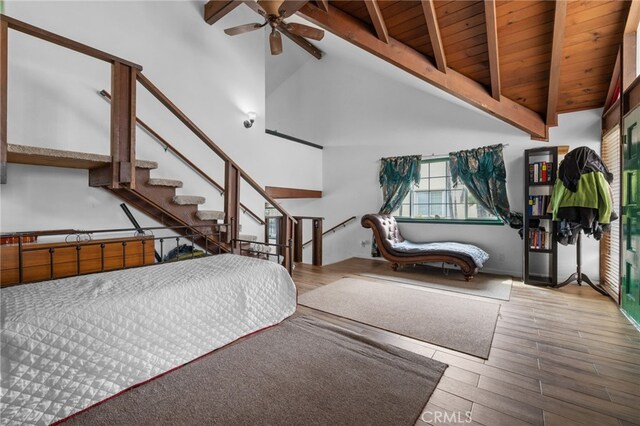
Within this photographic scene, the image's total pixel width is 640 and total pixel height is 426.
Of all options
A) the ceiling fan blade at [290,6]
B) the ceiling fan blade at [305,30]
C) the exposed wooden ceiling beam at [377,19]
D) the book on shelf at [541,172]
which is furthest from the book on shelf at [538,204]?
the ceiling fan blade at [290,6]

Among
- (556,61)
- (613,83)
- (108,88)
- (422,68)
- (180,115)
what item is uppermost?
(422,68)

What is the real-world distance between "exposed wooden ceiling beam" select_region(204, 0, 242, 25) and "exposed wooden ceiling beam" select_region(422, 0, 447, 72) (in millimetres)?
2562

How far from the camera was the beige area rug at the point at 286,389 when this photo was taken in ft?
4.77

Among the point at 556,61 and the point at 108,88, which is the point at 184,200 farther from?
the point at 556,61

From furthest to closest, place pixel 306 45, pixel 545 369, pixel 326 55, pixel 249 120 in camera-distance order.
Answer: pixel 326 55
pixel 306 45
pixel 249 120
pixel 545 369

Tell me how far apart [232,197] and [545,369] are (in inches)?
124

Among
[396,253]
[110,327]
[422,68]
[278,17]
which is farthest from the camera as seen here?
[396,253]

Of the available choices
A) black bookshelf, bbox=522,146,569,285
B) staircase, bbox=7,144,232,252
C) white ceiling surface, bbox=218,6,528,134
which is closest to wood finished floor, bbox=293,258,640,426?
black bookshelf, bbox=522,146,569,285

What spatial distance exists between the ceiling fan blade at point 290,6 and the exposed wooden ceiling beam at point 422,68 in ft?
1.72

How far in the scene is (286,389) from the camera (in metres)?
1.67

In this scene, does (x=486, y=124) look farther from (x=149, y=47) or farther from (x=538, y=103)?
(x=149, y=47)

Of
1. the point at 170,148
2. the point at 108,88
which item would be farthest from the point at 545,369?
the point at 108,88

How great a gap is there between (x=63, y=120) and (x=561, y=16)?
517 centimetres

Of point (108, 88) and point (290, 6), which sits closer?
point (290, 6)
